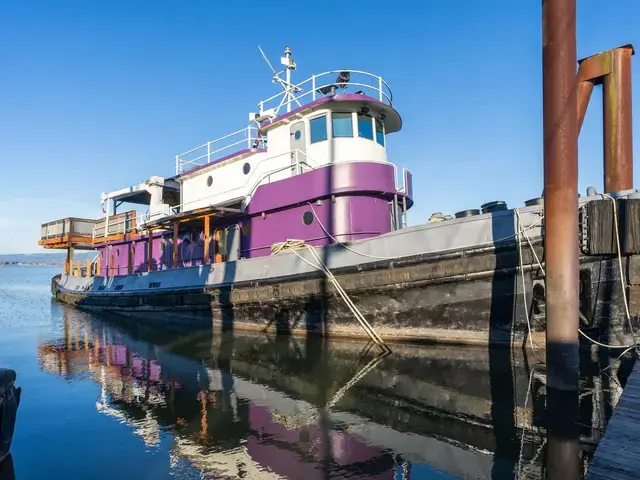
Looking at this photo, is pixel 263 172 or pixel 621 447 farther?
pixel 263 172

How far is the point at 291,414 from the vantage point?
17.2 ft

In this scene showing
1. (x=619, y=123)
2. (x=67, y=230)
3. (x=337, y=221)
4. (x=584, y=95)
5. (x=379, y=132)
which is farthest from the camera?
(x=67, y=230)

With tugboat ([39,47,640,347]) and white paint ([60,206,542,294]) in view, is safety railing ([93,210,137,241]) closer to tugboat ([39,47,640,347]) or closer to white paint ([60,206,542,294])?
tugboat ([39,47,640,347])

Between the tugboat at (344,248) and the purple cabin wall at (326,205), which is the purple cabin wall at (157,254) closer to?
the tugboat at (344,248)

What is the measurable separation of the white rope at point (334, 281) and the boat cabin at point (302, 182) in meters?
0.63

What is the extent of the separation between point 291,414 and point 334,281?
414 cm

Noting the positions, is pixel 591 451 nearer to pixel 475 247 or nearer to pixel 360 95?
pixel 475 247

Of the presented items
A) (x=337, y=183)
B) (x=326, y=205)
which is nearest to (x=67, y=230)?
(x=326, y=205)

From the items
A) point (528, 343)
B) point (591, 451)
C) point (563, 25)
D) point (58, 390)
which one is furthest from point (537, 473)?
point (58, 390)

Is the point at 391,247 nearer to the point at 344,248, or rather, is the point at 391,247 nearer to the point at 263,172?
the point at 344,248

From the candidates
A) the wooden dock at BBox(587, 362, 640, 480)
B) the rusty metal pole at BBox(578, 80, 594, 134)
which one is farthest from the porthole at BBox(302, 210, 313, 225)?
the wooden dock at BBox(587, 362, 640, 480)

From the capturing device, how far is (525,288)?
7.44 metres

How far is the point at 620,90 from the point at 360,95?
5.19m

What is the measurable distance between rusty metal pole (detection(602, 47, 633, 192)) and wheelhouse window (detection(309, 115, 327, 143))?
19.1ft
